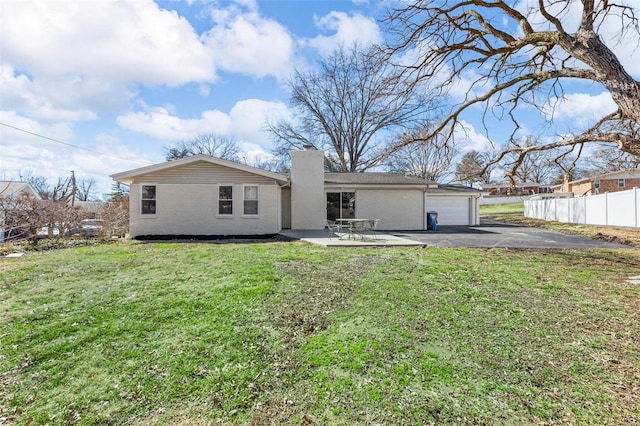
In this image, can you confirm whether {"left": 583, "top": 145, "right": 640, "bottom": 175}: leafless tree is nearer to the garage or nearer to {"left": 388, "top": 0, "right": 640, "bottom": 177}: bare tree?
{"left": 388, "top": 0, "right": 640, "bottom": 177}: bare tree

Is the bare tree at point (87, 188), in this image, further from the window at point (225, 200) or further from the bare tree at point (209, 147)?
the window at point (225, 200)

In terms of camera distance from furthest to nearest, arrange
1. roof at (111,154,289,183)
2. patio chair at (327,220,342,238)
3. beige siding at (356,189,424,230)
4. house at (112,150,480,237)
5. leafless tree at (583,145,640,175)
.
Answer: beige siding at (356,189,424,230) → house at (112,150,480,237) → patio chair at (327,220,342,238) → roof at (111,154,289,183) → leafless tree at (583,145,640,175)

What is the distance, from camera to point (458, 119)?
8.21 meters

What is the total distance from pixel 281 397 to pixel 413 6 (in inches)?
290

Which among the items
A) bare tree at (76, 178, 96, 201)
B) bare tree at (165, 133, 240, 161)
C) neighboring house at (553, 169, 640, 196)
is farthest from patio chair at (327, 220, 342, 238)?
bare tree at (76, 178, 96, 201)

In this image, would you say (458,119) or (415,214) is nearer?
(458,119)

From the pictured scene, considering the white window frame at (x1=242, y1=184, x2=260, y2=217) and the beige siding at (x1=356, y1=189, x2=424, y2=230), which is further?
the beige siding at (x1=356, y1=189, x2=424, y2=230)

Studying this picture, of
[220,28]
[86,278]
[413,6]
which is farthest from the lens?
[220,28]

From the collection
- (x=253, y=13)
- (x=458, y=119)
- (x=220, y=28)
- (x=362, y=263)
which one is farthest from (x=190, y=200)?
(x=458, y=119)

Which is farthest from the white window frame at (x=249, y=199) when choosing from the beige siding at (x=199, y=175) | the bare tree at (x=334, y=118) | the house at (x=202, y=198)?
the bare tree at (x=334, y=118)

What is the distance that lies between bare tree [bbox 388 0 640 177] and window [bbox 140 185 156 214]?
37.3 feet

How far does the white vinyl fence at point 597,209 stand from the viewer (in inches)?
704

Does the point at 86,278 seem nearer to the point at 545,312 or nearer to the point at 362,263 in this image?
the point at 362,263

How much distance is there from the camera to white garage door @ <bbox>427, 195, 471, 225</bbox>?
21.8 metres
